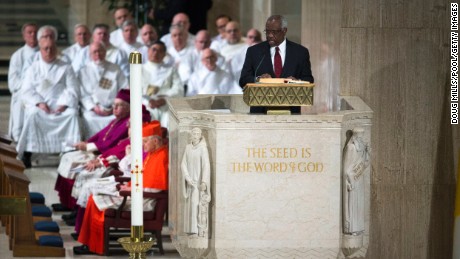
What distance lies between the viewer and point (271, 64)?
11227 mm

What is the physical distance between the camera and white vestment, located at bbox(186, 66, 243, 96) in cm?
1917

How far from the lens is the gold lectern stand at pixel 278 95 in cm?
1056

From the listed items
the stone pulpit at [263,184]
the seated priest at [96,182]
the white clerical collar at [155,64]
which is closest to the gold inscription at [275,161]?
the stone pulpit at [263,184]

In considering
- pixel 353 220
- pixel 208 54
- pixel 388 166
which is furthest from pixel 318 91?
pixel 208 54

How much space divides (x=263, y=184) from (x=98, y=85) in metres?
8.57

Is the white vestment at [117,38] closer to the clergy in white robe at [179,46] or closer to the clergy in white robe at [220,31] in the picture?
the clergy in white robe at [179,46]

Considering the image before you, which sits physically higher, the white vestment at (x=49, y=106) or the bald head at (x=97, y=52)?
the bald head at (x=97, y=52)

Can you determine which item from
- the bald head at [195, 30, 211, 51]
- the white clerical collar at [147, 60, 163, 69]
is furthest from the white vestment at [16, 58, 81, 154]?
the bald head at [195, 30, 211, 51]

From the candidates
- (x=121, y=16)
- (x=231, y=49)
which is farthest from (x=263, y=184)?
(x=121, y=16)

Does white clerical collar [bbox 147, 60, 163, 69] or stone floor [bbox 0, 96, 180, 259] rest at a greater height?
white clerical collar [bbox 147, 60, 163, 69]

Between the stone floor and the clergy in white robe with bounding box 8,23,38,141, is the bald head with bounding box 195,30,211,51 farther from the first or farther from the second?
the stone floor

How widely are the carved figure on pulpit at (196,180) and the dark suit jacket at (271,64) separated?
68 cm

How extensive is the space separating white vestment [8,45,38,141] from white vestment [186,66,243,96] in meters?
2.26

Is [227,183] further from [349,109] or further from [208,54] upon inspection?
[208,54]
